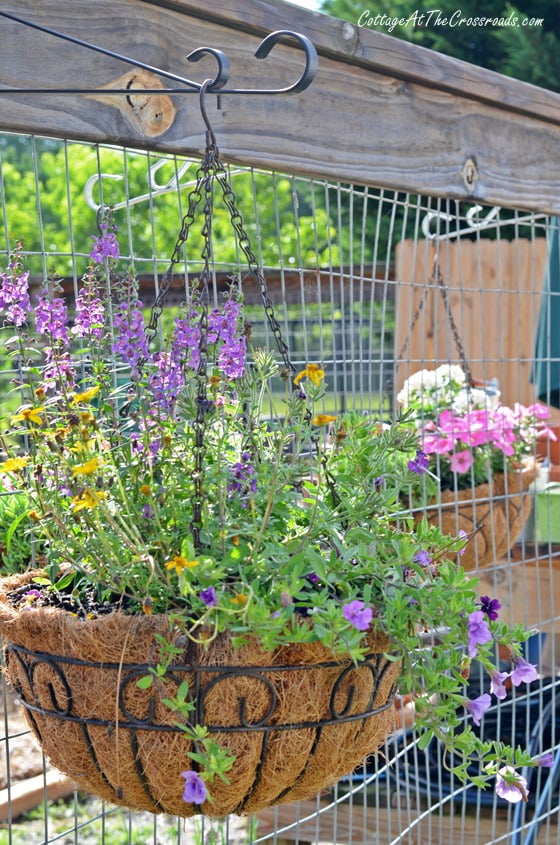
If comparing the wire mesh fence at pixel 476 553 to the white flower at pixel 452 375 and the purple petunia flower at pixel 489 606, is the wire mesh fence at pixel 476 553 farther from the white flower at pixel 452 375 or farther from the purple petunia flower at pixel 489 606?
the purple petunia flower at pixel 489 606

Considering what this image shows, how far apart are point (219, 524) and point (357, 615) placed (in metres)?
0.20

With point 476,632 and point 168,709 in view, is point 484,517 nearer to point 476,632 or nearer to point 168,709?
point 476,632

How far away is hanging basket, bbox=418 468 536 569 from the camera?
2.23 meters

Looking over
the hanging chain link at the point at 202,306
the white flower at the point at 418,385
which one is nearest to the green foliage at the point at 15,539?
the hanging chain link at the point at 202,306

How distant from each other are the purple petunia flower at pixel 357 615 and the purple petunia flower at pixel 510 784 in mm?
281

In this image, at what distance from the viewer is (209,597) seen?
3.04 ft

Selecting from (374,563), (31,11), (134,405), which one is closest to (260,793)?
(374,563)

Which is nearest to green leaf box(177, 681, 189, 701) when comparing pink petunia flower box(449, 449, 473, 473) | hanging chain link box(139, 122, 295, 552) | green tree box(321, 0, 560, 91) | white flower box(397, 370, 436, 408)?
hanging chain link box(139, 122, 295, 552)

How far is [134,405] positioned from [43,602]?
0.36 metres

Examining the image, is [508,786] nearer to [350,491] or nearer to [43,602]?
[350,491]

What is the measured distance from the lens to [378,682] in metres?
1.09

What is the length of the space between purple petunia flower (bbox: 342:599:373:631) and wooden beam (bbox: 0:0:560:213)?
0.58 metres

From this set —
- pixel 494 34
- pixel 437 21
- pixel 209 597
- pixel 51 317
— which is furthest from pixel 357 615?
pixel 494 34

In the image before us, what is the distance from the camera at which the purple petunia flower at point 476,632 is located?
1.03 meters
